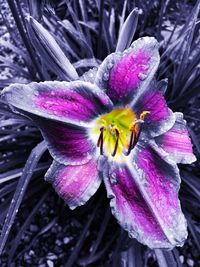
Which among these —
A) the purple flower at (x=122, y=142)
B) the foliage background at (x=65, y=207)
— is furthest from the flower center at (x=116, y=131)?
the foliage background at (x=65, y=207)

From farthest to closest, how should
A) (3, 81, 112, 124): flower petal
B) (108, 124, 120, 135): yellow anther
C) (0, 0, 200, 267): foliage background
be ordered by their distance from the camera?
(0, 0, 200, 267): foliage background
(108, 124, 120, 135): yellow anther
(3, 81, 112, 124): flower petal

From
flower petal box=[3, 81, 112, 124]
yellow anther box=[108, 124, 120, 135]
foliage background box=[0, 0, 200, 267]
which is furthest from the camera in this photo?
foliage background box=[0, 0, 200, 267]

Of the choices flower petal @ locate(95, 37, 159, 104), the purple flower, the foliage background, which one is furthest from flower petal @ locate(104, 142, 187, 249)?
the foliage background

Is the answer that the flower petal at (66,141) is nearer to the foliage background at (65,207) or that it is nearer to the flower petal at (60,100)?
the flower petal at (60,100)

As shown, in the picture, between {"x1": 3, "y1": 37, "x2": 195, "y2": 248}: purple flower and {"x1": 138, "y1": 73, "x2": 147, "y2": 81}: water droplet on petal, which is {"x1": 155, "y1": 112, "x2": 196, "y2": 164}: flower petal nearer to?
{"x1": 3, "y1": 37, "x2": 195, "y2": 248}: purple flower

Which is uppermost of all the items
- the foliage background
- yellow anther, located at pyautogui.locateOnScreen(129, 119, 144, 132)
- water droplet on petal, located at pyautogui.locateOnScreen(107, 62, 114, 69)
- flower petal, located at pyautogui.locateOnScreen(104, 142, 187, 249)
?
water droplet on petal, located at pyautogui.locateOnScreen(107, 62, 114, 69)

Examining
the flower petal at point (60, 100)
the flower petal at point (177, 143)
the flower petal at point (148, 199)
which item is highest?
the flower petal at point (60, 100)

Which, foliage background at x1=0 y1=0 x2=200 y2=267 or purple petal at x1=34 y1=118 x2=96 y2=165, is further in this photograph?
foliage background at x1=0 y1=0 x2=200 y2=267
